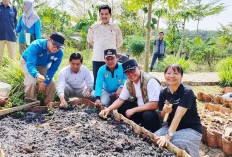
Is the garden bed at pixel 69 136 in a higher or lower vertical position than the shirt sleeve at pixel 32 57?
lower

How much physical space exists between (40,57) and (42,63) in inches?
5.4

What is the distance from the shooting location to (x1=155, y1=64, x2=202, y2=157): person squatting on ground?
1987mm

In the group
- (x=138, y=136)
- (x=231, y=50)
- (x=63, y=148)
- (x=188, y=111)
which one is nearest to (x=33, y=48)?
(x=63, y=148)

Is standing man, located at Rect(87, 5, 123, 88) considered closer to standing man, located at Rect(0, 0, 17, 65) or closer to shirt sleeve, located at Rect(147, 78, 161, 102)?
shirt sleeve, located at Rect(147, 78, 161, 102)

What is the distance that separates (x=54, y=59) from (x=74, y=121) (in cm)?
114

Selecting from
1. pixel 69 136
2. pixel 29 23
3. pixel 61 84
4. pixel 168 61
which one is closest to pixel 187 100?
pixel 69 136

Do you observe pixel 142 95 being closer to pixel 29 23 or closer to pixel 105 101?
pixel 105 101

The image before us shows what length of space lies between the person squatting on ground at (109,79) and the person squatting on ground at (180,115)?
→ 43.6 inches

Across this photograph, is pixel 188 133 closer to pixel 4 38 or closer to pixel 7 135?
pixel 7 135


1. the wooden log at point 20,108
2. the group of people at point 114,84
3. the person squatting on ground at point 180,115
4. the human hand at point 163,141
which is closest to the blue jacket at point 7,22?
the group of people at point 114,84

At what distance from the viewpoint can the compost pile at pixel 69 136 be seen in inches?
72.2

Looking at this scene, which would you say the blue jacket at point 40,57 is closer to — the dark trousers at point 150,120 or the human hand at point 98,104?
the human hand at point 98,104

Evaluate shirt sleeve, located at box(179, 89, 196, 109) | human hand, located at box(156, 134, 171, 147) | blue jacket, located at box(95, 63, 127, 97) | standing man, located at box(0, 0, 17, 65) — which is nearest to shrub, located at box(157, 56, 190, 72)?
blue jacket, located at box(95, 63, 127, 97)

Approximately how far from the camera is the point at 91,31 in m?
3.75
